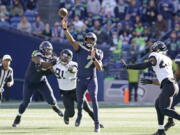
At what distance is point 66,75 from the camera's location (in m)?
15.9

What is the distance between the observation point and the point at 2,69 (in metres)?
17.5

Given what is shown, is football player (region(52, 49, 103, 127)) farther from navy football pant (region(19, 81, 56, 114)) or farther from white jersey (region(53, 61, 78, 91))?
navy football pant (region(19, 81, 56, 114))

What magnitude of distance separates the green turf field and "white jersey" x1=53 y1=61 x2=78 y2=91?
33.6 inches

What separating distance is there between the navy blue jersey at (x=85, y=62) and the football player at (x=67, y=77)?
46.4 inches

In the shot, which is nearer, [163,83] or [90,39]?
[163,83]

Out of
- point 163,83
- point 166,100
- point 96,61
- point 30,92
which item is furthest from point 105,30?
point 166,100

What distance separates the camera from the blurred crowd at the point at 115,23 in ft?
90.5

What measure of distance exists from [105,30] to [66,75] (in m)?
12.4

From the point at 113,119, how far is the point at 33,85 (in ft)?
8.96

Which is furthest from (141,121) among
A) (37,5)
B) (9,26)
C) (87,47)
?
(37,5)

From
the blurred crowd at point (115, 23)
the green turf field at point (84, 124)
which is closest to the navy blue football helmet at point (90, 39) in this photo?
the green turf field at point (84, 124)

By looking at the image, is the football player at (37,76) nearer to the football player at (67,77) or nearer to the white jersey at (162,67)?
the football player at (67,77)

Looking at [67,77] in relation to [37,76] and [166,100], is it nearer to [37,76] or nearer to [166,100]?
[37,76]

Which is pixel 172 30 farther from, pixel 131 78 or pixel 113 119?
pixel 113 119
